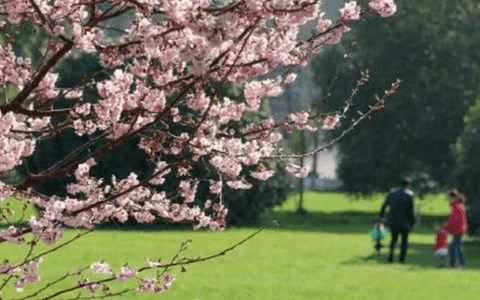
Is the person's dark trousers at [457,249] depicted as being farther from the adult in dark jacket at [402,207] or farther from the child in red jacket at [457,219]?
the adult in dark jacket at [402,207]

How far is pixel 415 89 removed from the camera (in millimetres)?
40719

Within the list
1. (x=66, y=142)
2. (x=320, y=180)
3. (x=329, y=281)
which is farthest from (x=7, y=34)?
(x=320, y=180)

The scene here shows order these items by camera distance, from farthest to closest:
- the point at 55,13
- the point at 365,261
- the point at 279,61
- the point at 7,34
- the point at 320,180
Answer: the point at 320,180, the point at 365,261, the point at 7,34, the point at 279,61, the point at 55,13

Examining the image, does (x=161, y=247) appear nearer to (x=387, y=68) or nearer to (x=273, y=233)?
(x=273, y=233)

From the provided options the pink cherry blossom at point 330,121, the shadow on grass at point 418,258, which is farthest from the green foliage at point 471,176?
the pink cherry blossom at point 330,121

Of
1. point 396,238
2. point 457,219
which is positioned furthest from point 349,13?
point 396,238

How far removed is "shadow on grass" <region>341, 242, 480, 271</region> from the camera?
19.6m

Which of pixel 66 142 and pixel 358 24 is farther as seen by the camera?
pixel 358 24

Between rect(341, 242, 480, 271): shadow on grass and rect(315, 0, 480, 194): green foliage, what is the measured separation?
1265cm

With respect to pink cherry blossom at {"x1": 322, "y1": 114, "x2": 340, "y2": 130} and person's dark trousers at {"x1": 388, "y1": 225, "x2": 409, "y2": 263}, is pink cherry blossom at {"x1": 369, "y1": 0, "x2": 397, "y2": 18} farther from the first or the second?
person's dark trousers at {"x1": 388, "y1": 225, "x2": 409, "y2": 263}

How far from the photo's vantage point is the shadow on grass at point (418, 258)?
772 inches

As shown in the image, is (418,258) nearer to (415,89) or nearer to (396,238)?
(396,238)

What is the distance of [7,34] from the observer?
6.14m

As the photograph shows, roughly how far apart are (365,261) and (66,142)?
1071cm
